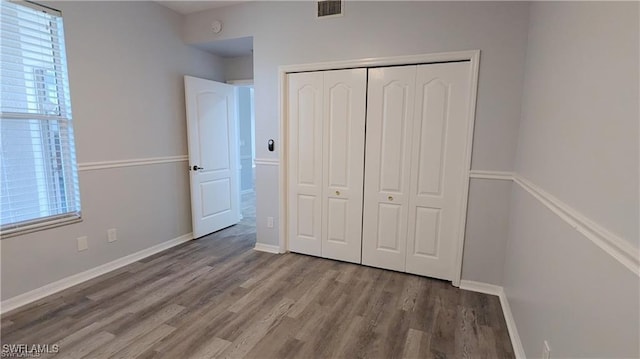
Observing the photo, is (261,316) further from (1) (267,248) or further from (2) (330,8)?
(2) (330,8)

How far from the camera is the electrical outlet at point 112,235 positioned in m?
2.91

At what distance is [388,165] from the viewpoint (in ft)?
9.32

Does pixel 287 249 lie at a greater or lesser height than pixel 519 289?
lesser

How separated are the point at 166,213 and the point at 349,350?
104 inches

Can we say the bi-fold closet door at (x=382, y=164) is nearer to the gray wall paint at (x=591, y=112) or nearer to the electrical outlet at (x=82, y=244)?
the gray wall paint at (x=591, y=112)

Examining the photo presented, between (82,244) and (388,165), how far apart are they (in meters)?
2.87

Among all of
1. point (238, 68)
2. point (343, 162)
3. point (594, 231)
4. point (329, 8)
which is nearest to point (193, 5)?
point (238, 68)

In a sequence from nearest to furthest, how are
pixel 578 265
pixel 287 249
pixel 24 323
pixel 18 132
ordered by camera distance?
pixel 578 265 → pixel 24 323 → pixel 18 132 → pixel 287 249

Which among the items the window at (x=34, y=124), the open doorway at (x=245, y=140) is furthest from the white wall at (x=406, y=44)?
the open doorway at (x=245, y=140)

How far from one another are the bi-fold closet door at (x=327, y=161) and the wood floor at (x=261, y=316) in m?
0.35

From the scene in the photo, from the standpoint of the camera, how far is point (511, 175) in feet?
7.91

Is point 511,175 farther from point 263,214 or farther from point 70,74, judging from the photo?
point 70,74

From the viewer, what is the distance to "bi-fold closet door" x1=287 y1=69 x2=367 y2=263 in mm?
2934

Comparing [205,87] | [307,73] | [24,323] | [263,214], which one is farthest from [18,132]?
[307,73]
